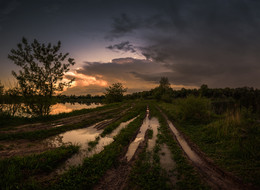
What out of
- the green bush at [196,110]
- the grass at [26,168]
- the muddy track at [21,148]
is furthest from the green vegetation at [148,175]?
the green bush at [196,110]

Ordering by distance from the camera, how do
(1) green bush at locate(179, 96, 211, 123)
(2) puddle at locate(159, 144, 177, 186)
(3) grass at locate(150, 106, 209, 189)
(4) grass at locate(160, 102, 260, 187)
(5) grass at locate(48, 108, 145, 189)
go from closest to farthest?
(5) grass at locate(48, 108, 145, 189) → (3) grass at locate(150, 106, 209, 189) → (2) puddle at locate(159, 144, 177, 186) → (4) grass at locate(160, 102, 260, 187) → (1) green bush at locate(179, 96, 211, 123)

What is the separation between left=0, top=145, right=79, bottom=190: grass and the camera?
12.0ft

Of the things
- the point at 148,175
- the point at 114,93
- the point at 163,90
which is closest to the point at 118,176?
the point at 148,175

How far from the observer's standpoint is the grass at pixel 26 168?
3663mm

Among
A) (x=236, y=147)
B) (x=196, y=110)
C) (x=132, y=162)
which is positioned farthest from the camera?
(x=196, y=110)

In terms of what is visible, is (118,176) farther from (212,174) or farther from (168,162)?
(212,174)

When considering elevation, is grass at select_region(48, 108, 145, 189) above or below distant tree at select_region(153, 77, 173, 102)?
below

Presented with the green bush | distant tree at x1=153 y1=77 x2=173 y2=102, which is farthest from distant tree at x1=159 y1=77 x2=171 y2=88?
the green bush

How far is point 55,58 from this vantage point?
14.1 meters

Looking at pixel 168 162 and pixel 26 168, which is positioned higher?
pixel 26 168

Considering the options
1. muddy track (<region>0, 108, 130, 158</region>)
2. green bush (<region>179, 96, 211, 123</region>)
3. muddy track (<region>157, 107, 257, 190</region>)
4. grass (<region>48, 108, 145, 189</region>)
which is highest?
green bush (<region>179, 96, 211, 123</region>)

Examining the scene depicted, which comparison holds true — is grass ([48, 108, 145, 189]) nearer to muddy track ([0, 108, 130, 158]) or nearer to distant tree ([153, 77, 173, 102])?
muddy track ([0, 108, 130, 158])

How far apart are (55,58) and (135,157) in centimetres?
1412

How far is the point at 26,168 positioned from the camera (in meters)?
4.54
